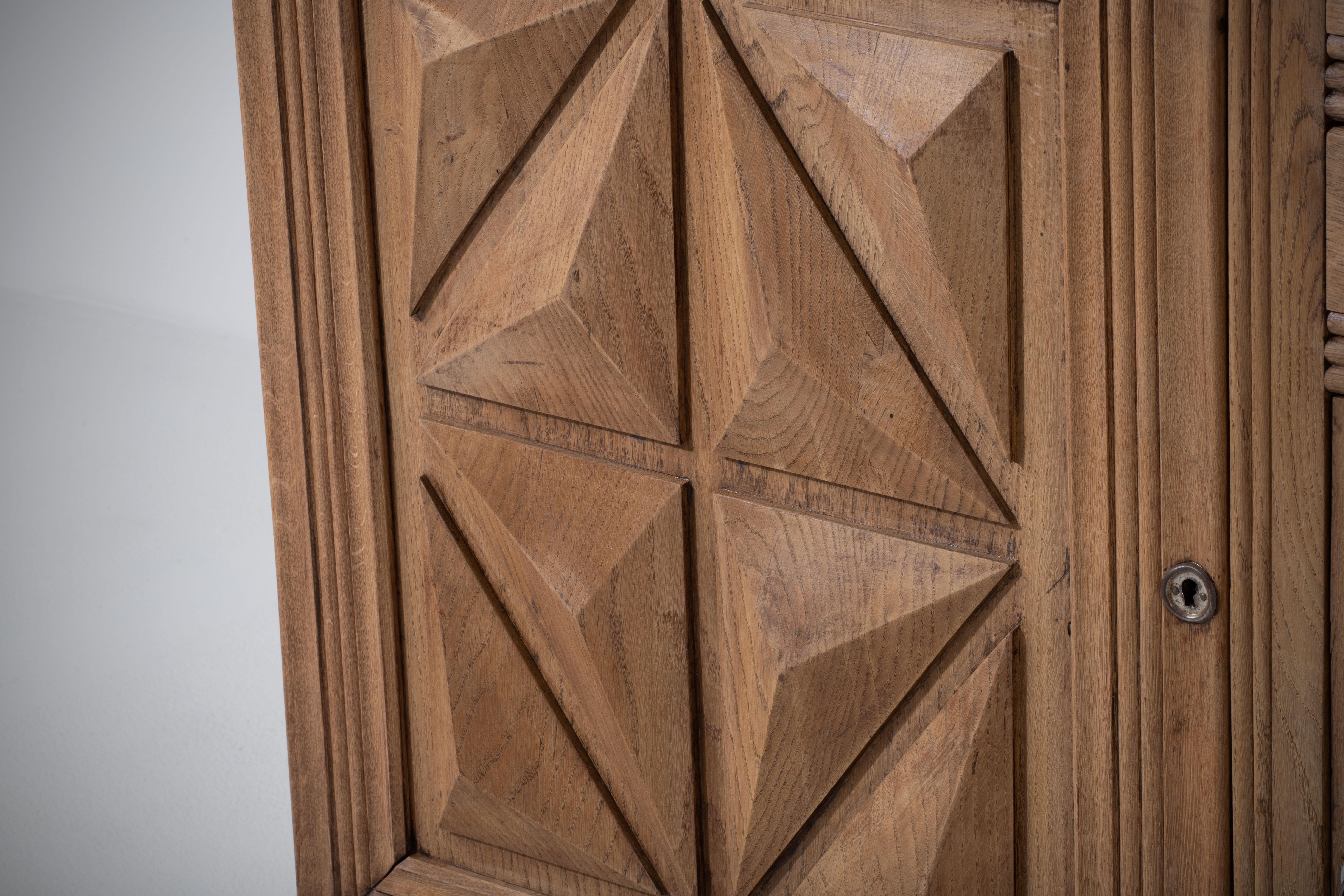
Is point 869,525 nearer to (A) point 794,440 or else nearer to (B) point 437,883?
(A) point 794,440

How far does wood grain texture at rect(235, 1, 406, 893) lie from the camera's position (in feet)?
6.24

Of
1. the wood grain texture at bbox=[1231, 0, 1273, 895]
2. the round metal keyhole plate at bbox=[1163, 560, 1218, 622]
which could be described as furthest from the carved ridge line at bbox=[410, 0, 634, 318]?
the round metal keyhole plate at bbox=[1163, 560, 1218, 622]

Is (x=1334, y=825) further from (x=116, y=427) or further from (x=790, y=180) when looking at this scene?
(x=116, y=427)

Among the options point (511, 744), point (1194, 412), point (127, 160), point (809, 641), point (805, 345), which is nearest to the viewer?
point (1194, 412)

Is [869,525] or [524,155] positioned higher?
[524,155]

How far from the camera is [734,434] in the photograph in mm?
1682

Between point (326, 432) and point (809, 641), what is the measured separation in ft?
2.90

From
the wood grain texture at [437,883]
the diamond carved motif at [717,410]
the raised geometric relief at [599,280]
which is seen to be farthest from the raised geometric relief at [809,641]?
the wood grain texture at [437,883]

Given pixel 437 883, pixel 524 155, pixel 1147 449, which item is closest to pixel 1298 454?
pixel 1147 449

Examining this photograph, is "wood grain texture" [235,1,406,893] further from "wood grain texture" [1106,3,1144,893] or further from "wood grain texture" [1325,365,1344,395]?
"wood grain texture" [1325,365,1344,395]

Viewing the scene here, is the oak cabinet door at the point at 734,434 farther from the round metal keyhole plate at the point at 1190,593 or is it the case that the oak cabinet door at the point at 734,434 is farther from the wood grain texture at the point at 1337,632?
the wood grain texture at the point at 1337,632

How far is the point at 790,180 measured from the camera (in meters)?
1.54

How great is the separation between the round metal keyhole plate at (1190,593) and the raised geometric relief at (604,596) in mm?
672

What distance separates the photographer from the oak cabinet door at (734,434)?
57.4 inches
